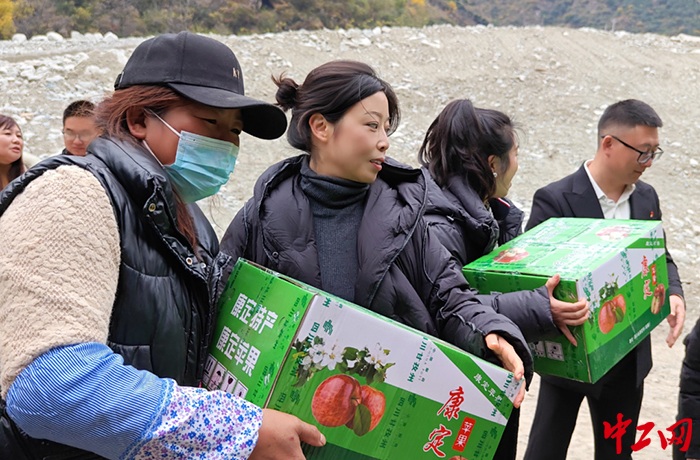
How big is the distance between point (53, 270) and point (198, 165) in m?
0.45

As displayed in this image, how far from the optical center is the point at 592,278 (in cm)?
199

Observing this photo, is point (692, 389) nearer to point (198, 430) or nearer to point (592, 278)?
point (592, 278)

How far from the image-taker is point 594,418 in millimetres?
3002

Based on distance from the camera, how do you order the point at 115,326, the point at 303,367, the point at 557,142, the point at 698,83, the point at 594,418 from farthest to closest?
the point at 698,83, the point at 557,142, the point at 594,418, the point at 303,367, the point at 115,326

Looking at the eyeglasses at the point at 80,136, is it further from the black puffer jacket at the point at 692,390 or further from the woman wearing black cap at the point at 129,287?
the black puffer jacket at the point at 692,390

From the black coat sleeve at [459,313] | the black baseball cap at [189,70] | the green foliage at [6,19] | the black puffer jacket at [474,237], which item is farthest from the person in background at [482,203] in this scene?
the green foliage at [6,19]

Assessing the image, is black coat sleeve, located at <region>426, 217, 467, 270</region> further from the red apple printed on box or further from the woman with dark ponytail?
the red apple printed on box

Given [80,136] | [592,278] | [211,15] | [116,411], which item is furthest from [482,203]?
[211,15]

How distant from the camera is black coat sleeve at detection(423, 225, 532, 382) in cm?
169

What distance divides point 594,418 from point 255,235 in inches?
81.8

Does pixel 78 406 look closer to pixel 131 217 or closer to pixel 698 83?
pixel 131 217

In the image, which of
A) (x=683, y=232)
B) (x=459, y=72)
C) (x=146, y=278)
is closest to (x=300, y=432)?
(x=146, y=278)

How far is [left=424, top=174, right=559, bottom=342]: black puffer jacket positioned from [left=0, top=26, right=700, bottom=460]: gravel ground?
4918 millimetres

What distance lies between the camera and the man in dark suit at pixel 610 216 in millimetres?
2863
